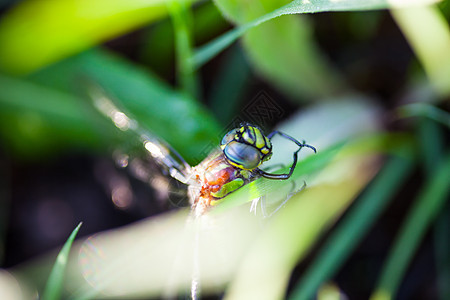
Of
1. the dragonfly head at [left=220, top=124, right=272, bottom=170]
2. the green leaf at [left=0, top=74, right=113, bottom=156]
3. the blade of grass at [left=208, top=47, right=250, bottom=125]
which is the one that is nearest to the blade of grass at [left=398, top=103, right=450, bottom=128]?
the dragonfly head at [left=220, top=124, right=272, bottom=170]

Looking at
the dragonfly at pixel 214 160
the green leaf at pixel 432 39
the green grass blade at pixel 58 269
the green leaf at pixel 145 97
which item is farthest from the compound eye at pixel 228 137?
the green leaf at pixel 432 39

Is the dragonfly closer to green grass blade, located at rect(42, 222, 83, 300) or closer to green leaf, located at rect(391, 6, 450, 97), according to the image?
green grass blade, located at rect(42, 222, 83, 300)

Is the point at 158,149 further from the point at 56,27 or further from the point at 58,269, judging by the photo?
the point at 56,27

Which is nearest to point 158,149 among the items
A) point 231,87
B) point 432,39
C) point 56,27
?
point 231,87

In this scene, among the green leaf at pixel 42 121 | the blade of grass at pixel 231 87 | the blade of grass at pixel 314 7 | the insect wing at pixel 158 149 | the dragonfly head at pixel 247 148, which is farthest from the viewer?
the blade of grass at pixel 231 87

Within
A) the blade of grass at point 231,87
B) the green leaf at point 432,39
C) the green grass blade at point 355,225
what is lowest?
the green grass blade at point 355,225

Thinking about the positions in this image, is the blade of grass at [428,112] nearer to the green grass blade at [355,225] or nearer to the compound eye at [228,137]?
the green grass blade at [355,225]

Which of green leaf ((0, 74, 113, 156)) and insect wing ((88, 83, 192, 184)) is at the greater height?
green leaf ((0, 74, 113, 156))
